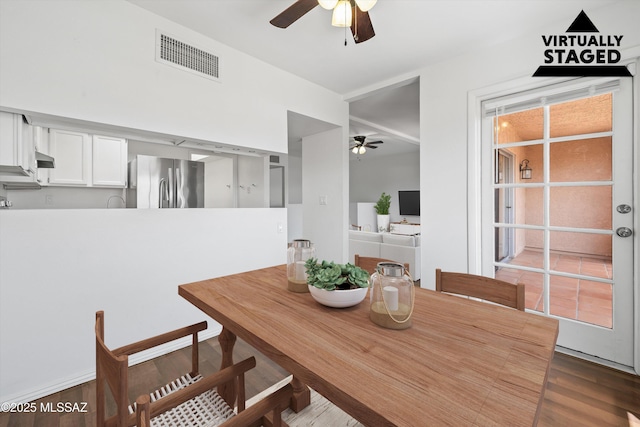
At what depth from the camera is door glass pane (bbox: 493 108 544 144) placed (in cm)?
229

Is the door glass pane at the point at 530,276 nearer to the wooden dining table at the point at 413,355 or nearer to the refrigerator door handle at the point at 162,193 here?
the wooden dining table at the point at 413,355

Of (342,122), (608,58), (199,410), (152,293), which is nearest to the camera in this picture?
(199,410)

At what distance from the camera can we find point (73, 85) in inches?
68.1

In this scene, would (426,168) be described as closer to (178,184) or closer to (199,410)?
(178,184)

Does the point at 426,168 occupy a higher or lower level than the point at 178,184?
higher

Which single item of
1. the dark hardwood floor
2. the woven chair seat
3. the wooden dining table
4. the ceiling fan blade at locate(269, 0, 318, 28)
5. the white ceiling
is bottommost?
the dark hardwood floor

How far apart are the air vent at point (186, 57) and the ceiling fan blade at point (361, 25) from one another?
1.24 metres

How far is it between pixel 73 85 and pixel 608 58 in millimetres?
3513

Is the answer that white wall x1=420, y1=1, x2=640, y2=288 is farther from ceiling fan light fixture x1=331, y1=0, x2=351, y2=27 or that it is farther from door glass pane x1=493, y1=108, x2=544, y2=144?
ceiling fan light fixture x1=331, y1=0, x2=351, y2=27

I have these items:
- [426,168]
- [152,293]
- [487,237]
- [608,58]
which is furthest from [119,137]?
[608,58]

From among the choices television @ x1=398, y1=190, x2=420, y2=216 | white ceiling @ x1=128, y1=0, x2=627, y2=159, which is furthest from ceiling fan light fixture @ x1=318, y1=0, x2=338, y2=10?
television @ x1=398, y1=190, x2=420, y2=216

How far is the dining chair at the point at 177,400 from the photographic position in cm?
70

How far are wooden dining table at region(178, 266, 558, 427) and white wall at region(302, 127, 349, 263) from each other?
2470 mm

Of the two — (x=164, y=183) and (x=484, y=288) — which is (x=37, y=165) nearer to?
(x=164, y=183)
